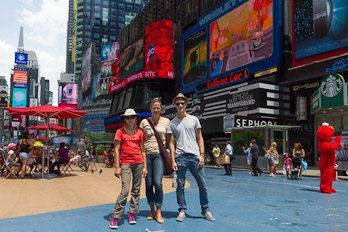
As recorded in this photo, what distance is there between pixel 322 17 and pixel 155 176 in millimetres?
22256

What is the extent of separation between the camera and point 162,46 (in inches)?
1683

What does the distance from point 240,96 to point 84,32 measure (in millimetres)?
134991

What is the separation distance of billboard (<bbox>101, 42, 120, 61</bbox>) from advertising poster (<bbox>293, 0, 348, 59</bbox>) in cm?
7184

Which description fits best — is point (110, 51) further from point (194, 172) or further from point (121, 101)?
point (194, 172)

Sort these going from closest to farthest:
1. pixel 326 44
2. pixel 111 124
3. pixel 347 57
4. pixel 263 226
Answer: pixel 263 226 → pixel 347 57 → pixel 326 44 → pixel 111 124

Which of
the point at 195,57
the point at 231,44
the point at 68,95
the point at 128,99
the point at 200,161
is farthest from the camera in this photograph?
the point at 68,95

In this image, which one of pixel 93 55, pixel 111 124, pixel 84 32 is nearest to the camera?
pixel 111 124

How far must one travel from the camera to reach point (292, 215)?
5.66 meters

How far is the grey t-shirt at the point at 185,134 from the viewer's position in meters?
5.29

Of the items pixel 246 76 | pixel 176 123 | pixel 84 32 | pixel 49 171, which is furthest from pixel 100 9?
pixel 176 123

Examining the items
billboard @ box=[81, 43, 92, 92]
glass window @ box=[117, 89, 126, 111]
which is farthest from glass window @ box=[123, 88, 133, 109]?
billboard @ box=[81, 43, 92, 92]

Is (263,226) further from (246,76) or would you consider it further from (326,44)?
(246,76)

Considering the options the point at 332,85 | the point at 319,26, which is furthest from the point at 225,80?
the point at 332,85

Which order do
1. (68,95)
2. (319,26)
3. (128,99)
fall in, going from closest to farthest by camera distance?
(319,26) < (128,99) < (68,95)
